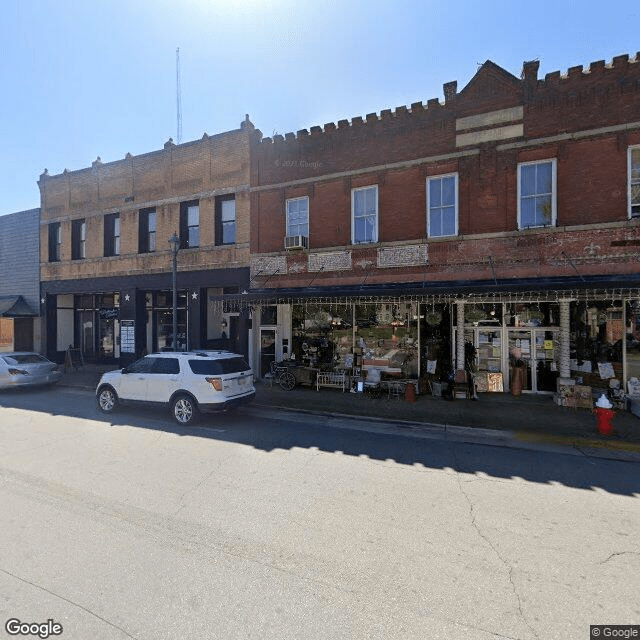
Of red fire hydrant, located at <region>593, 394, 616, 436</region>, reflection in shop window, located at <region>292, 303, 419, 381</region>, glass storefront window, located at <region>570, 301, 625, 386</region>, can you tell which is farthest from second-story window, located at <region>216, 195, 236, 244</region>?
red fire hydrant, located at <region>593, 394, 616, 436</region>

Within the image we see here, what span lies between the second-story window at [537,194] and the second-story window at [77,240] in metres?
19.9

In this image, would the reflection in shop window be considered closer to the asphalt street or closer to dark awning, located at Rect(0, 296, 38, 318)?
the asphalt street

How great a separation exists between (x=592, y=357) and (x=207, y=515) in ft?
38.1

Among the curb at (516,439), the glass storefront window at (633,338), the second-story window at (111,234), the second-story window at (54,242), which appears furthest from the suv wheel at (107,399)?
the glass storefront window at (633,338)

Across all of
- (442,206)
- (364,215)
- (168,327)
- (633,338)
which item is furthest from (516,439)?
(168,327)

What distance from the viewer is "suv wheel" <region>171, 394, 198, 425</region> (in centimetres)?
934

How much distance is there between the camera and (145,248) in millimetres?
18422

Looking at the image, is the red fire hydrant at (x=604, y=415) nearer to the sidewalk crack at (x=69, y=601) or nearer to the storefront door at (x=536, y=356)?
the storefront door at (x=536, y=356)

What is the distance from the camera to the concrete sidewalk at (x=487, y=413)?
8320 mm

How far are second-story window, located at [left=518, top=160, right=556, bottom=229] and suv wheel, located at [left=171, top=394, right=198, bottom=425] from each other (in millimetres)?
10509

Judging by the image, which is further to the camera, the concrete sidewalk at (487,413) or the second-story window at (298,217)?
the second-story window at (298,217)

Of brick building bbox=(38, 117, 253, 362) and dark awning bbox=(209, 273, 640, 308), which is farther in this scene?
brick building bbox=(38, 117, 253, 362)

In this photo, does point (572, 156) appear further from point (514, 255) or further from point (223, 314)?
point (223, 314)

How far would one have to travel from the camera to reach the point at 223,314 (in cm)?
1789
